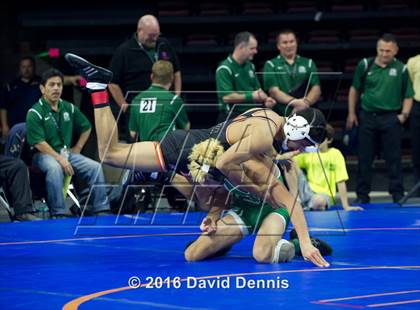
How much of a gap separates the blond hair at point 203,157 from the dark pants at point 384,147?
15.0ft

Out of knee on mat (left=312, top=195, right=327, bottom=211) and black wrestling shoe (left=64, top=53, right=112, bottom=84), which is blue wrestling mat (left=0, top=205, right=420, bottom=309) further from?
knee on mat (left=312, top=195, right=327, bottom=211)

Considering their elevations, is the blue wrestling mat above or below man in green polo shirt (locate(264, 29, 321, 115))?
below

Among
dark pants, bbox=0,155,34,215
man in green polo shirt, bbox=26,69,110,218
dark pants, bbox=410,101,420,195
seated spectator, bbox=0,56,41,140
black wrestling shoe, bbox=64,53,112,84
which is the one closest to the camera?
black wrestling shoe, bbox=64,53,112,84

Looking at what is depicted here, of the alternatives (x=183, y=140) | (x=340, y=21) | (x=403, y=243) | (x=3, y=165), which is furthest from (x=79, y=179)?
(x=340, y=21)

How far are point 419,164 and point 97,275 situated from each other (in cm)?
670

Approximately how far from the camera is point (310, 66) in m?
11.1

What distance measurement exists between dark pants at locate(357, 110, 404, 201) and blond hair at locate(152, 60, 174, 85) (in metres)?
2.67

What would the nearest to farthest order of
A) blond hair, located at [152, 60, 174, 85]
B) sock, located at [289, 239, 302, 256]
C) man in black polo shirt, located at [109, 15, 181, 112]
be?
sock, located at [289, 239, 302, 256]
blond hair, located at [152, 60, 174, 85]
man in black polo shirt, located at [109, 15, 181, 112]

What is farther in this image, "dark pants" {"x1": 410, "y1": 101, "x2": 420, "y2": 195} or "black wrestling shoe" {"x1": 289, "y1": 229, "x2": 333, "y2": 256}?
"dark pants" {"x1": 410, "y1": 101, "x2": 420, "y2": 195}

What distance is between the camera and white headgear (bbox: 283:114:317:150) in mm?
6336

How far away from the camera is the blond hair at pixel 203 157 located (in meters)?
6.86

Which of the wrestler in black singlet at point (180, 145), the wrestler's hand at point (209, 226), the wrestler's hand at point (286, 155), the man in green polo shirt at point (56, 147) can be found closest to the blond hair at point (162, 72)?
the man in green polo shirt at point (56, 147)

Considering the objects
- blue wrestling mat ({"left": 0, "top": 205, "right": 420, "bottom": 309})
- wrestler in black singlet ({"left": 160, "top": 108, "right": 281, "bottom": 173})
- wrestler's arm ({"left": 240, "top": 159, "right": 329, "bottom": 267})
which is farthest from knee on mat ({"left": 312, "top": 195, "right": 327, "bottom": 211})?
wrestler's arm ({"left": 240, "top": 159, "right": 329, "bottom": 267})

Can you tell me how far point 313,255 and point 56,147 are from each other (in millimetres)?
4619
